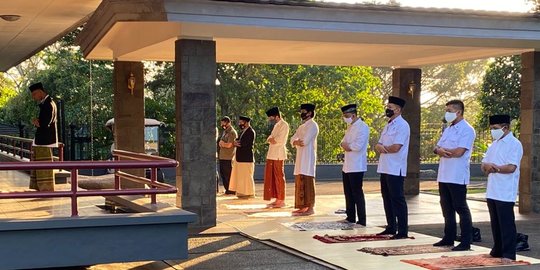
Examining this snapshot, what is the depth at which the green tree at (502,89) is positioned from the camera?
24.8 metres

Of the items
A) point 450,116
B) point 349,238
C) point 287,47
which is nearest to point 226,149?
point 287,47

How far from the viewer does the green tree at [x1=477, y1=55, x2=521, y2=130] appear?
24781 millimetres

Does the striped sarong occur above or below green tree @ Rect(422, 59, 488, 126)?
below

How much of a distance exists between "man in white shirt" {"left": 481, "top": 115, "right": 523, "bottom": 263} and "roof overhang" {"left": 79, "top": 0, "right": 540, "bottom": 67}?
10.6 ft

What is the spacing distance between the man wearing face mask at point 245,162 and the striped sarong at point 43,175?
490 cm

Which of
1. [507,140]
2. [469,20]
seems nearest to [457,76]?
[469,20]

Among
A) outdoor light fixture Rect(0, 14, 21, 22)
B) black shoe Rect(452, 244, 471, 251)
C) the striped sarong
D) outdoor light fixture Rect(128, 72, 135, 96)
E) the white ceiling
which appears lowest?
black shoe Rect(452, 244, 471, 251)

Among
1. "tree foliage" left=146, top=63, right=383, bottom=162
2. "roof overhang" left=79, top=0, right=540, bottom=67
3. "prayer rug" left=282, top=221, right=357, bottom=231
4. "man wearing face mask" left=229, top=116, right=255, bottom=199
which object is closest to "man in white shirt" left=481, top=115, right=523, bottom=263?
"prayer rug" left=282, top=221, right=357, bottom=231

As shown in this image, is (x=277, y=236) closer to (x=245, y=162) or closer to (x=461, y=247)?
(x=461, y=247)

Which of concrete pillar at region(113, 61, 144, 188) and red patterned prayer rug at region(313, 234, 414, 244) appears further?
concrete pillar at region(113, 61, 144, 188)

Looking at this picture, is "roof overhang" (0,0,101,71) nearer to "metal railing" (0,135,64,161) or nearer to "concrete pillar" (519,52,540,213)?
"metal railing" (0,135,64,161)

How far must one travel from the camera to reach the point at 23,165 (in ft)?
23.6

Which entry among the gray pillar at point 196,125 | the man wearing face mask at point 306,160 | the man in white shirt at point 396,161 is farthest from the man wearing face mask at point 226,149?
the man in white shirt at point 396,161

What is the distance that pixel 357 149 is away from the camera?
36.9ft
